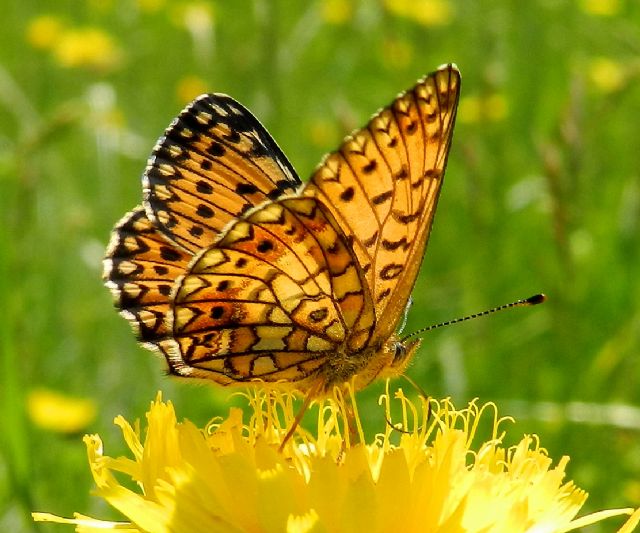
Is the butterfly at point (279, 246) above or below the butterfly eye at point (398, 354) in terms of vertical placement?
above

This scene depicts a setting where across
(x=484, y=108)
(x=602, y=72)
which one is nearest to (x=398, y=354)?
(x=484, y=108)

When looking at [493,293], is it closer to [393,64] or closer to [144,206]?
[393,64]

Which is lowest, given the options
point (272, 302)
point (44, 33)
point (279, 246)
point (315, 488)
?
point (315, 488)

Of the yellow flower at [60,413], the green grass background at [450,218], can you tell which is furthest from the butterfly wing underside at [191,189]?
the yellow flower at [60,413]

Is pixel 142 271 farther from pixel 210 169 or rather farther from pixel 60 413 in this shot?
pixel 60 413

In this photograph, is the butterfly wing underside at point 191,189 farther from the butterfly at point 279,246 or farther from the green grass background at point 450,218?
the green grass background at point 450,218

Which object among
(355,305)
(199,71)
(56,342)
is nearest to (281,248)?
(355,305)

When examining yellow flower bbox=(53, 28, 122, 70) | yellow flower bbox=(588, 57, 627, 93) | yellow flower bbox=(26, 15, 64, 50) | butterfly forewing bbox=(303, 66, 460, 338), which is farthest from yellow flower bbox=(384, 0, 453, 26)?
butterfly forewing bbox=(303, 66, 460, 338)

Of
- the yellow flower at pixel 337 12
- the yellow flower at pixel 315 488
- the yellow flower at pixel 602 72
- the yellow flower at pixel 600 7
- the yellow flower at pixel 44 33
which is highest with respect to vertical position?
the yellow flower at pixel 44 33
